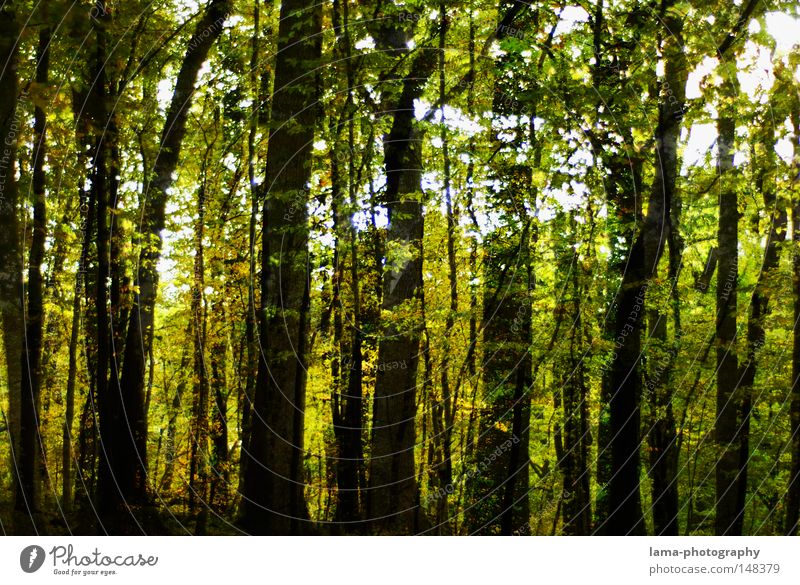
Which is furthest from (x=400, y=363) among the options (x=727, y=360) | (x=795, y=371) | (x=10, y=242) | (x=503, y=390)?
(x=727, y=360)

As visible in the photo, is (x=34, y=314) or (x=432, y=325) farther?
(x=432, y=325)

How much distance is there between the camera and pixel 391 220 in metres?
12.9

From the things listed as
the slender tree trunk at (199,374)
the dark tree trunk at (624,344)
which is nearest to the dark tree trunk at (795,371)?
the dark tree trunk at (624,344)

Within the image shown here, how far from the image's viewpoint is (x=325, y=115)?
12.7 meters

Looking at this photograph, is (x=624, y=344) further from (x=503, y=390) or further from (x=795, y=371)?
(x=503, y=390)

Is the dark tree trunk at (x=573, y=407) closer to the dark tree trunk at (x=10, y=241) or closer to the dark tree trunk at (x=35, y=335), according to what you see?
the dark tree trunk at (x=35, y=335)

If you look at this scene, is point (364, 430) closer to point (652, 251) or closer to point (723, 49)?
point (652, 251)
